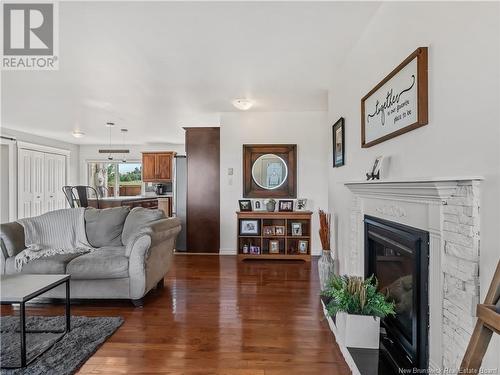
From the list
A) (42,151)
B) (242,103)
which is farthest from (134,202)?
(242,103)

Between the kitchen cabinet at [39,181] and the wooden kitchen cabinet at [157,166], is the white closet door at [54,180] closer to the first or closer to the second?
the kitchen cabinet at [39,181]

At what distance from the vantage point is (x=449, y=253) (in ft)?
4.00

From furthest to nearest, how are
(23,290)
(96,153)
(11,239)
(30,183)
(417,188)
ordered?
(96,153)
(30,183)
(11,239)
(23,290)
(417,188)

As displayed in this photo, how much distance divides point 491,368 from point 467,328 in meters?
0.14

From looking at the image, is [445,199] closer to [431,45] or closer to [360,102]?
[431,45]

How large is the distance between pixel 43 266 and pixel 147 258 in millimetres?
1005

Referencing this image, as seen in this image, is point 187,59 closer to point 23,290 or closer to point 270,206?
point 23,290

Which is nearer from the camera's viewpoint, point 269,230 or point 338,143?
point 338,143

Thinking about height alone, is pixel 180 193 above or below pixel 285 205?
above

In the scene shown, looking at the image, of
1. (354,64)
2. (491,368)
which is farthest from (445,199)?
(354,64)

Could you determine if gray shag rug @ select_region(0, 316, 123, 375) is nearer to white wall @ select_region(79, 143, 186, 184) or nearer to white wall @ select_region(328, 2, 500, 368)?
white wall @ select_region(328, 2, 500, 368)

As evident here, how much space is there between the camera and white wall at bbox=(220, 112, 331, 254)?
200 inches

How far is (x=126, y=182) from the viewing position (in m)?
9.55
